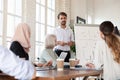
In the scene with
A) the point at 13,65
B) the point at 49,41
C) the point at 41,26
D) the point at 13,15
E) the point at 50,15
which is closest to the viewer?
the point at 13,65

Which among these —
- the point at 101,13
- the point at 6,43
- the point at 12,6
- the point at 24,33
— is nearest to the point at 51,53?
the point at 24,33

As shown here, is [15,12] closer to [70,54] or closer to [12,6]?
[12,6]

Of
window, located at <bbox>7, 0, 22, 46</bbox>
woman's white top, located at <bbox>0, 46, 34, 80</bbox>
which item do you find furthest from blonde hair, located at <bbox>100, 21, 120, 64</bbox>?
window, located at <bbox>7, 0, 22, 46</bbox>

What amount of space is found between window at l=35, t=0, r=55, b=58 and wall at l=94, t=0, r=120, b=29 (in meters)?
3.55

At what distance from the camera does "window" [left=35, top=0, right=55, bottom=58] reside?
234 inches

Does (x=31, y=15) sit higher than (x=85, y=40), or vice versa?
(x=31, y=15)

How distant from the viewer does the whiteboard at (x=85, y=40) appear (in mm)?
5359

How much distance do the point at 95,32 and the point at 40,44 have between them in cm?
125

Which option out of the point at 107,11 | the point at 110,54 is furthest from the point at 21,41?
the point at 107,11

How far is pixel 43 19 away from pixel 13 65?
4.72 m

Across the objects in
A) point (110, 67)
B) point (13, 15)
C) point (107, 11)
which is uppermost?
point (107, 11)

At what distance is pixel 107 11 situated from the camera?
9844 mm

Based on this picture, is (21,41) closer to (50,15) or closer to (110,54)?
(110,54)

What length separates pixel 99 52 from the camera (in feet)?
9.73
